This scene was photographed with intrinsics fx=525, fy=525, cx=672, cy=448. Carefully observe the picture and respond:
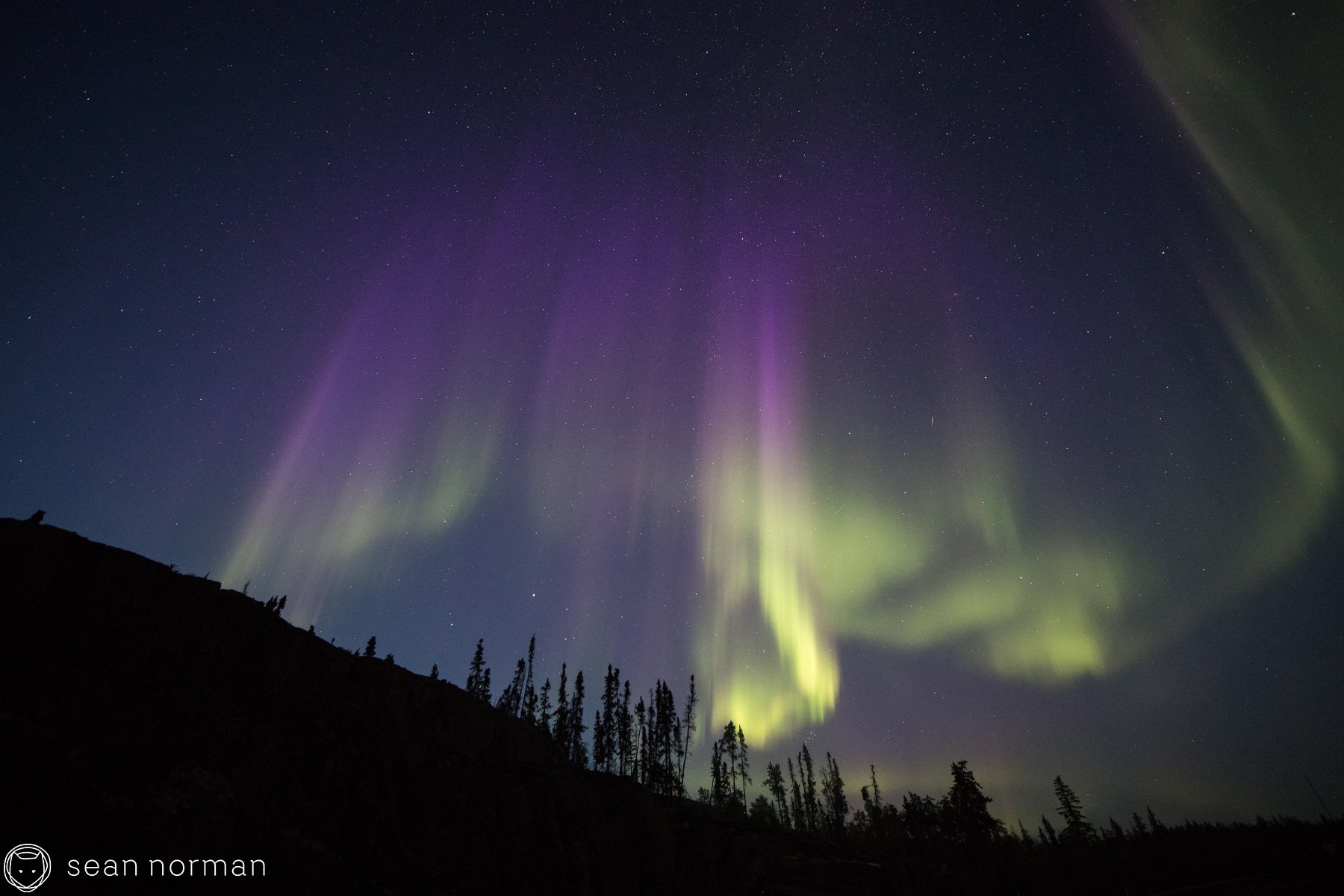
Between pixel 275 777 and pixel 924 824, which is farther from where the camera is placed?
pixel 924 824

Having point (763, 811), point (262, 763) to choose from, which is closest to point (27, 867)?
point (262, 763)

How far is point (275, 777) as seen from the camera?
30.8 meters

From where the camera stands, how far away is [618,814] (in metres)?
48.4

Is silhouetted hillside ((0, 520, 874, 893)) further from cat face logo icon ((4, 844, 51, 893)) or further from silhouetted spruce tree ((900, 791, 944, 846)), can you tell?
silhouetted spruce tree ((900, 791, 944, 846))

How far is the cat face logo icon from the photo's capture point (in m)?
20.4

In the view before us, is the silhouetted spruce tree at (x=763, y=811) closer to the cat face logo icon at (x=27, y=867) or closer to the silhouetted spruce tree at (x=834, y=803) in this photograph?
the silhouetted spruce tree at (x=834, y=803)

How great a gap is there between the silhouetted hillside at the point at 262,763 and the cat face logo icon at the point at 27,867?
368 millimetres

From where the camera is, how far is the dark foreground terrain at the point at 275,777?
947 inches

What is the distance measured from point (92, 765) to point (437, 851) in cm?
2029

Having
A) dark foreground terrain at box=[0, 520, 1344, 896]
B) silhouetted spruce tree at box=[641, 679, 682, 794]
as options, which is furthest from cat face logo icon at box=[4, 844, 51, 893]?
silhouetted spruce tree at box=[641, 679, 682, 794]

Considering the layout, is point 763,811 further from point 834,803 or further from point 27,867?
point 27,867

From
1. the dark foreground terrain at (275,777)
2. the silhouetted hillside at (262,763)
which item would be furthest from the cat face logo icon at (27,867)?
the silhouetted hillside at (262,763)

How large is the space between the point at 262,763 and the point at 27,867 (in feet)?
32.4

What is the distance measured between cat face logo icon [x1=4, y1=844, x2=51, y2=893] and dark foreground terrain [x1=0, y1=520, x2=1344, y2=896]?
0.23m
